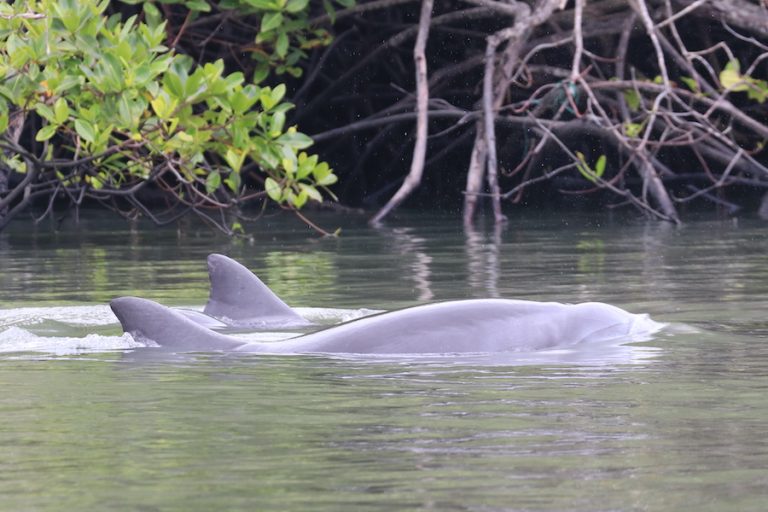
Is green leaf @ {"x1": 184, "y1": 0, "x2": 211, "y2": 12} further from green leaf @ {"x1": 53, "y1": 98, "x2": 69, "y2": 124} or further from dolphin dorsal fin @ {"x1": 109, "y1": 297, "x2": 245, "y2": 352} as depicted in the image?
dolphin dorsal fin @ {"x1": 109, "y1": 297, "x2": 245, "y2": 352}

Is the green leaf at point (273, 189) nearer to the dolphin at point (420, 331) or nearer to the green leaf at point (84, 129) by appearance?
the green leaf at point (84, 129)


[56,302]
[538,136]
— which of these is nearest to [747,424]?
[56,302]

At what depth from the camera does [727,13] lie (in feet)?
43.1

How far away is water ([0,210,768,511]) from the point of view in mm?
3578

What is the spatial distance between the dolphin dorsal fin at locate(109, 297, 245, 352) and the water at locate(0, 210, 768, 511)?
0.11m

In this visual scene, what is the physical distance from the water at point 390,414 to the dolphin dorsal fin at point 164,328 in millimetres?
109

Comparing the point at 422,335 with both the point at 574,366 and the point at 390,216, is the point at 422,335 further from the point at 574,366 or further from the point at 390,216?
the point at 390,216

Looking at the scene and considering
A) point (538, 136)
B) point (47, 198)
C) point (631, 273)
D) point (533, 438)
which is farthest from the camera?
point (47, 198)

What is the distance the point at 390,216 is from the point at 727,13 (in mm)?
3338

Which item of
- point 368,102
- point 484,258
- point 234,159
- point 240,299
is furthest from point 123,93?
point 368,102

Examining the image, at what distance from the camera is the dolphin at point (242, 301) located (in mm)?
7148

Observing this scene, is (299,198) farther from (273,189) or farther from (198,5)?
(198,5)

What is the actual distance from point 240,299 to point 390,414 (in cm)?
273

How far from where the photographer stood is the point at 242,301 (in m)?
7.24
